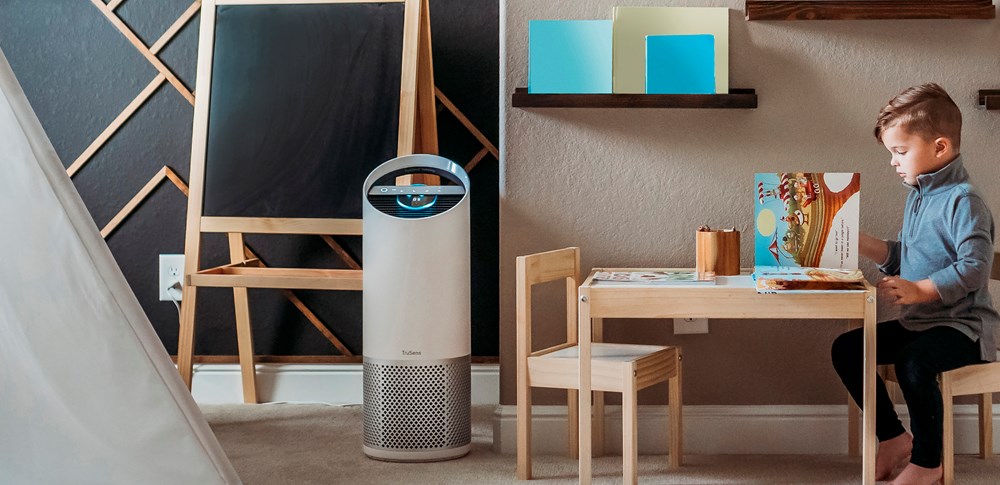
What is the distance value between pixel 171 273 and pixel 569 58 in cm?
136

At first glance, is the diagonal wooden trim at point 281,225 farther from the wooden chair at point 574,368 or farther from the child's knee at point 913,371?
the child's knee at point 913,371

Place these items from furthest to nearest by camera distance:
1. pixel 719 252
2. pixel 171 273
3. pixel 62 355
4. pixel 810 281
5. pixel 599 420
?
pixel 171 273, pixel 599 420, pixel 719 252, pixel 810 281, pixel 62 355

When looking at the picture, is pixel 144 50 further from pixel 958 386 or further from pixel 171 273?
pixel 958 386

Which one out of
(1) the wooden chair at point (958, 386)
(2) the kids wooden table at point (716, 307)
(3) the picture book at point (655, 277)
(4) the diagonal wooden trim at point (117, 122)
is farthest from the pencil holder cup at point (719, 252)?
(4) the diagonal wooden trim at point (117, 122)

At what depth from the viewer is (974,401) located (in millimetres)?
2275

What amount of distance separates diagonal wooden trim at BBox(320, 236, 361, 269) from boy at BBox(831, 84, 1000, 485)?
136 cm

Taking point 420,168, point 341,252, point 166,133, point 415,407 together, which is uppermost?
point 166,133

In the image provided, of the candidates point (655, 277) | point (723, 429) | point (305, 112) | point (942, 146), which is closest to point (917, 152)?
point (942, 146)

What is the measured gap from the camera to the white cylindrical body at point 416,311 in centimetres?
215

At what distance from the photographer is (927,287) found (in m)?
1.91

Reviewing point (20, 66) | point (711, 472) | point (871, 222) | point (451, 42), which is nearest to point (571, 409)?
point (711, 472)

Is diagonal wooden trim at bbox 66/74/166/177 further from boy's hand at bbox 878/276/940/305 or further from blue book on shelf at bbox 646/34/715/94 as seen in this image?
boy's hand at bbox 878/276/940/305

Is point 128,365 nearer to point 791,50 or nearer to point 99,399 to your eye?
point 99,399

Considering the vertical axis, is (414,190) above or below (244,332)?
above
